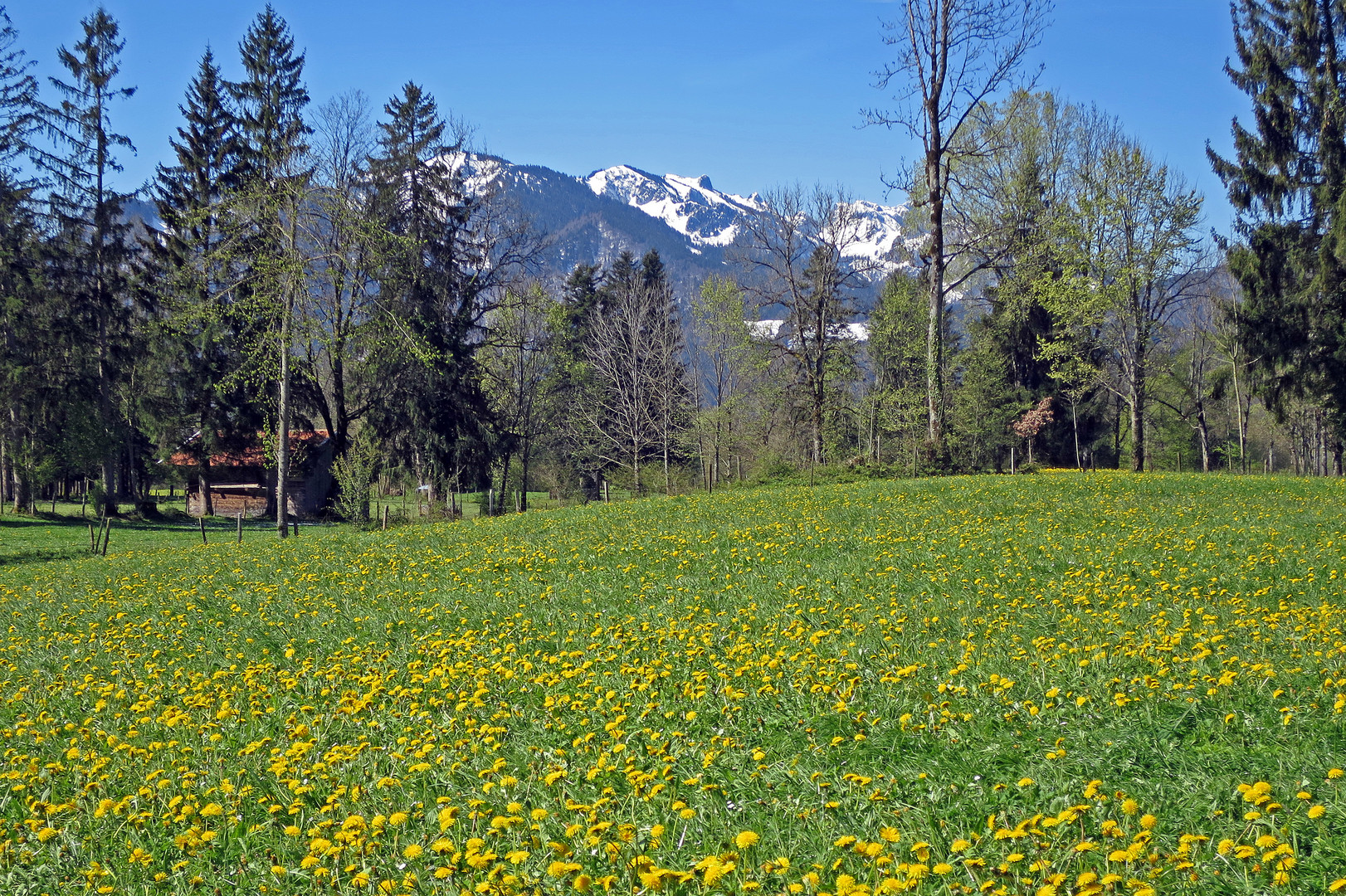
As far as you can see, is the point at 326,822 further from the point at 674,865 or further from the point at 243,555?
the point at 243,555

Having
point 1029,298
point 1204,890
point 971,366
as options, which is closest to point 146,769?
point 1204,890

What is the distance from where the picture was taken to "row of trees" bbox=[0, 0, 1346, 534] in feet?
82.3

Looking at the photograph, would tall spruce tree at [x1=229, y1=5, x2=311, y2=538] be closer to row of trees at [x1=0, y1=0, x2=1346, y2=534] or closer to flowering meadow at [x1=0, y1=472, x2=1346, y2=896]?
row of trees at [x1=0, y1=0, x2=1346, y2=534]

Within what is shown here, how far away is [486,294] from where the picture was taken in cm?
3788

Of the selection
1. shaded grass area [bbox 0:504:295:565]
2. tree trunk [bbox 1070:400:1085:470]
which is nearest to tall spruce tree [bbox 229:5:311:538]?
shaded grass area [bbox 0:504:295:565]

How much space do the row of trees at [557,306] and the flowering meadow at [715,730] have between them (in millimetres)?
16072

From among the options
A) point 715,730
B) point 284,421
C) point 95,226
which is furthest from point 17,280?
point 715,730

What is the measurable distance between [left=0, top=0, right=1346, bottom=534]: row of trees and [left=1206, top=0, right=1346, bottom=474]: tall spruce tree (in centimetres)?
8

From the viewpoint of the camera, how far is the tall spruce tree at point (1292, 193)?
83.8ft

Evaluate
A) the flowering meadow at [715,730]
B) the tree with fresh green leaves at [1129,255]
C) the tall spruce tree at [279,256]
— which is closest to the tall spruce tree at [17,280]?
the tall spruce tree at [279,256]

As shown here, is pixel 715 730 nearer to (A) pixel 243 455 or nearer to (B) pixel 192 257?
(B) pixel 192 257

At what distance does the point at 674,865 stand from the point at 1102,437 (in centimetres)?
5760

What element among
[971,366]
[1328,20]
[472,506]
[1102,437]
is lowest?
[472,506]

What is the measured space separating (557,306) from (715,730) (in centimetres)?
3319
